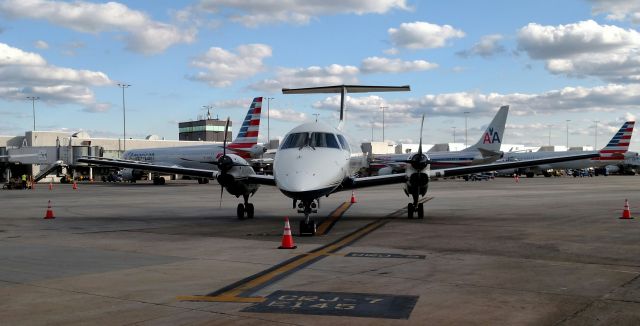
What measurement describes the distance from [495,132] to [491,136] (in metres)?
0.72

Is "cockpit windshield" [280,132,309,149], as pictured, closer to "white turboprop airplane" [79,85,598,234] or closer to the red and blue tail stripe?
"white turboprop airplane" [79,85,598,234]

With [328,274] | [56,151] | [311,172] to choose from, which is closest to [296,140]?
[311,172]

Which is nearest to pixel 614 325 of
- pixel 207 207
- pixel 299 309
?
pixel 299 309

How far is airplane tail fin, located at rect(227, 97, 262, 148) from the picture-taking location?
181 ft

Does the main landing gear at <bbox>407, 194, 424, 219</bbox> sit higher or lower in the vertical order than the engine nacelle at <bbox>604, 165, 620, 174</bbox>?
lower

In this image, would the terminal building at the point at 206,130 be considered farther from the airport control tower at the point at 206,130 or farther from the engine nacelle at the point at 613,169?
the engine nacelle at the point at 613,169

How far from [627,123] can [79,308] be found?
237ft

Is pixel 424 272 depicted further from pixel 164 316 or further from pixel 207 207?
pixel 207 207

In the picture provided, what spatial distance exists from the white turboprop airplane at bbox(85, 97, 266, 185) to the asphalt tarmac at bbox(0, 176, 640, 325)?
37.2 meters

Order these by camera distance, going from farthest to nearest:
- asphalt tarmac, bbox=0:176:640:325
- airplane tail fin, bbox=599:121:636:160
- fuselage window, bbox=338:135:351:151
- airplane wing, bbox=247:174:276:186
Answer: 1. airplane tail fin, bbox=599:121:636:160
2. airplane wing, bbox=247:174:276:186
3. fuselage window, bbox=338:135:351:151
4. asphalt tarmac, bbox=0:176:640:325

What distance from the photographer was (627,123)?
6706 centimetres

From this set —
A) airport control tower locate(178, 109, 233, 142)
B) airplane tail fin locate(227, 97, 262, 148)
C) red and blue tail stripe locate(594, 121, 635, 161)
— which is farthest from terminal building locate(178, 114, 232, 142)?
red and blue tail stripe locate(594, 121, 635, 161)

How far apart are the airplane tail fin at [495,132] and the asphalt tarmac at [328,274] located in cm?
4294

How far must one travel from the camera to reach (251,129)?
55250mm
